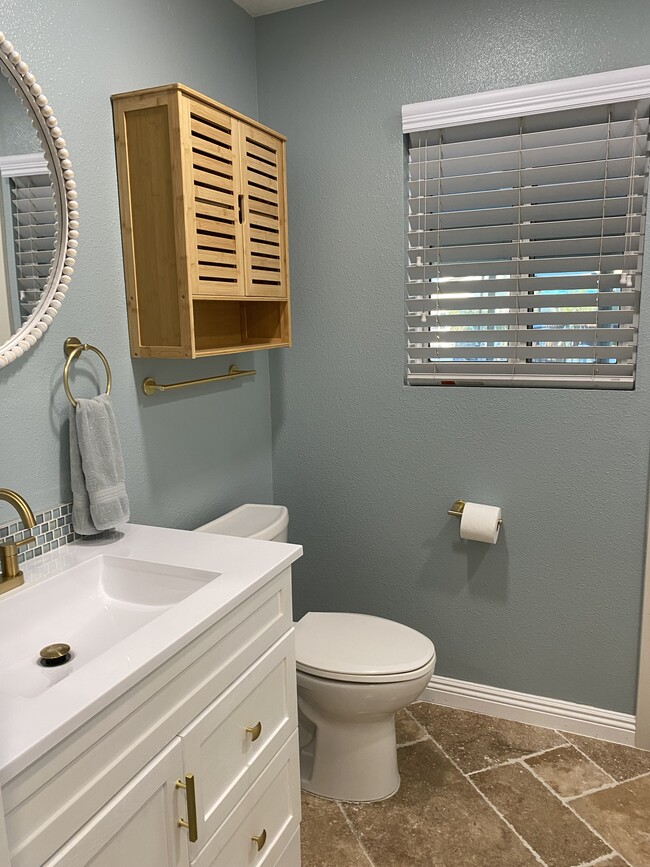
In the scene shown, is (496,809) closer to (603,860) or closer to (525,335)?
(603,860)

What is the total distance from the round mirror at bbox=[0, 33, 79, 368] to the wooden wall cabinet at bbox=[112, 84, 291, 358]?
234 millimetres

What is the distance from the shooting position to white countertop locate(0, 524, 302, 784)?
991 millimetres

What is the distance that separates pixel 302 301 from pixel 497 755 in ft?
5.58

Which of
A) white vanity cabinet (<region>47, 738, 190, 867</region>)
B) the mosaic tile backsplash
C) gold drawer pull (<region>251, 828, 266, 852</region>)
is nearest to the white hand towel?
the mosaic tile backsplash

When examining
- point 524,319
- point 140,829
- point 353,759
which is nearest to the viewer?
point 140,829

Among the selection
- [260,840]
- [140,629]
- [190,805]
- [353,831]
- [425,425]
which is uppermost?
[425,425]

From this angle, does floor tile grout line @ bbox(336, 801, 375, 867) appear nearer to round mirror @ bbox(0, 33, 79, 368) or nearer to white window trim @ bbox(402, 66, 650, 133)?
round mirror @ bbox(0, 33, 79, 368)

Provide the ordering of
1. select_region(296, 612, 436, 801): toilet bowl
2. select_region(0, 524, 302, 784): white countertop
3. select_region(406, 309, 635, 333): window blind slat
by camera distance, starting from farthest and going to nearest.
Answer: select_region(406, 309, 635, 333): window blind slat < select_region(296, 612, 436, 801): toilet bowl < select_region(0, 524, 302, 784): white countertop

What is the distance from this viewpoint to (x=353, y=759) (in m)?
2.08

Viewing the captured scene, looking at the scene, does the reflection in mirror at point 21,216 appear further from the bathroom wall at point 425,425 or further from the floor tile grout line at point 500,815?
the floor tile grout line at point 500,815

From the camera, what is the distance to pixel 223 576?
5.01ft

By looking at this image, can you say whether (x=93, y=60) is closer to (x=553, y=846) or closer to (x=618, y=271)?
(x=618, y=271)

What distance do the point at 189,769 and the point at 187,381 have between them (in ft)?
3.96

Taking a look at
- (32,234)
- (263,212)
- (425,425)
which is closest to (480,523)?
(425,425)
